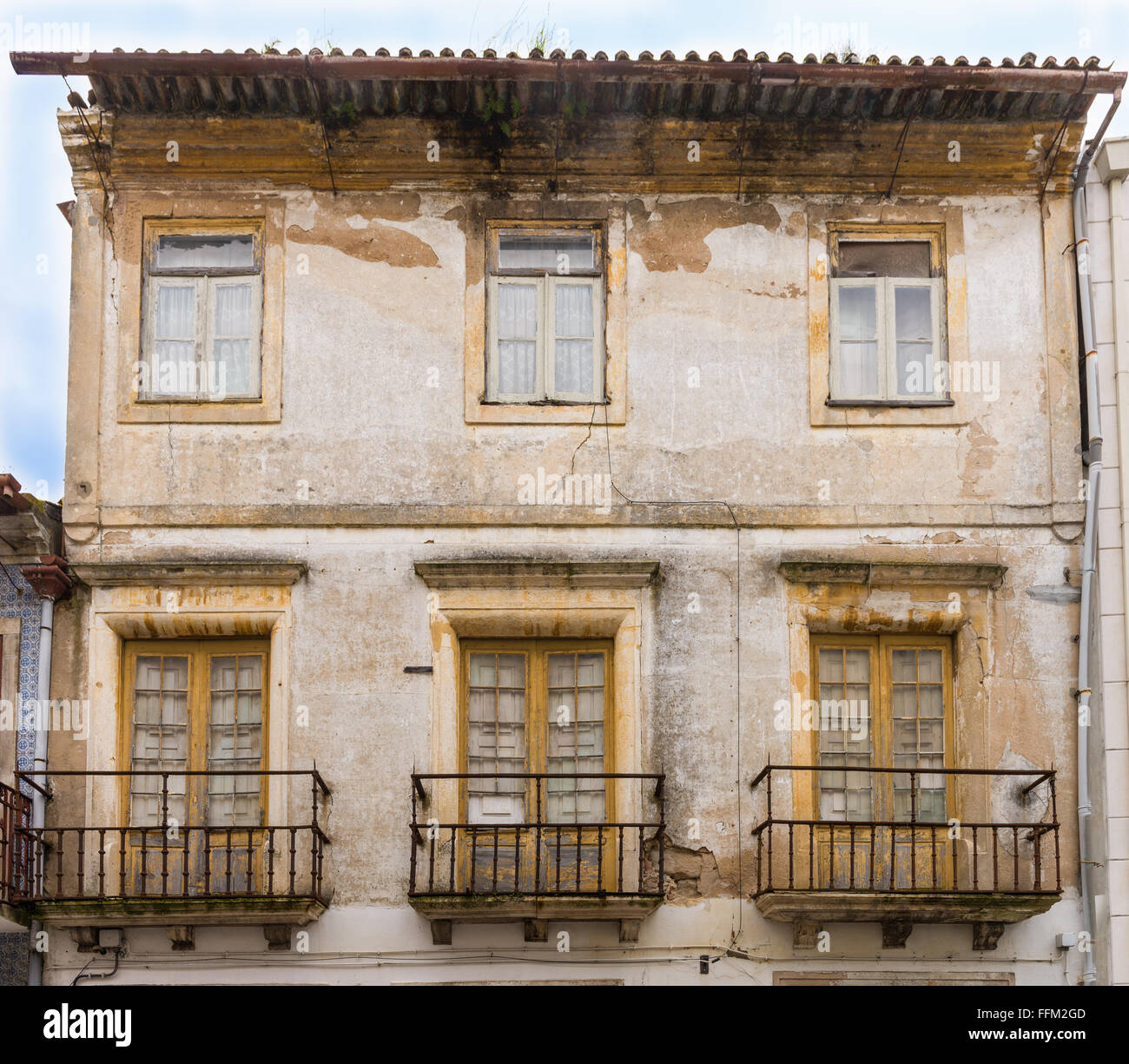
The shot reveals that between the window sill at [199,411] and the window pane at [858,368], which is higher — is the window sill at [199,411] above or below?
below

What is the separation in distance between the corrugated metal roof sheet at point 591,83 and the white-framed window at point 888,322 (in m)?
1.15

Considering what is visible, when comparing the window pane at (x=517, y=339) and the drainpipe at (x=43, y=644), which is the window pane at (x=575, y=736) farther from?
the drainpipe at (x=43, y=644)

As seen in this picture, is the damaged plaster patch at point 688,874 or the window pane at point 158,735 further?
the window pane at point 158,735

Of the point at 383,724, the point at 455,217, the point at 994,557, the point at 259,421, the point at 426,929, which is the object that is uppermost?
the point at 455,217

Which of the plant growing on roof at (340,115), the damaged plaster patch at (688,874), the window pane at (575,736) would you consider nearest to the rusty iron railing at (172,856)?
the window pane at (575,736)

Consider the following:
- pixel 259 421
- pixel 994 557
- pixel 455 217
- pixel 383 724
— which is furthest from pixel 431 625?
pixel 994 557

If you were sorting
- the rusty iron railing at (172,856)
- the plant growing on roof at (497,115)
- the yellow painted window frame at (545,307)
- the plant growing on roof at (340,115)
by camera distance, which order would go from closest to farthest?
the rusty iron railing at (172,856) → the plant growing on roof at (497,115) → the plant growing on roof at (340,115) → the yellow painted window frame at (545,307)

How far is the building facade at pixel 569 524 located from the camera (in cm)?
1511

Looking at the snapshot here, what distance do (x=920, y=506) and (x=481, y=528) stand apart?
352cm

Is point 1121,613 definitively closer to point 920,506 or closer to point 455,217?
point 920,506

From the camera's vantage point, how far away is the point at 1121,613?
15.7 m

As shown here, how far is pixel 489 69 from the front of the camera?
15.5 metres

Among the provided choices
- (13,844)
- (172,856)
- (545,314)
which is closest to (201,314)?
(545,314)

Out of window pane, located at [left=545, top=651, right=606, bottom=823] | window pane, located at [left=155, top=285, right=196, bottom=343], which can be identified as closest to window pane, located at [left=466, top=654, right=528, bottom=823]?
window pane, located at [left=545, top=651, right=606, bottom=823]
